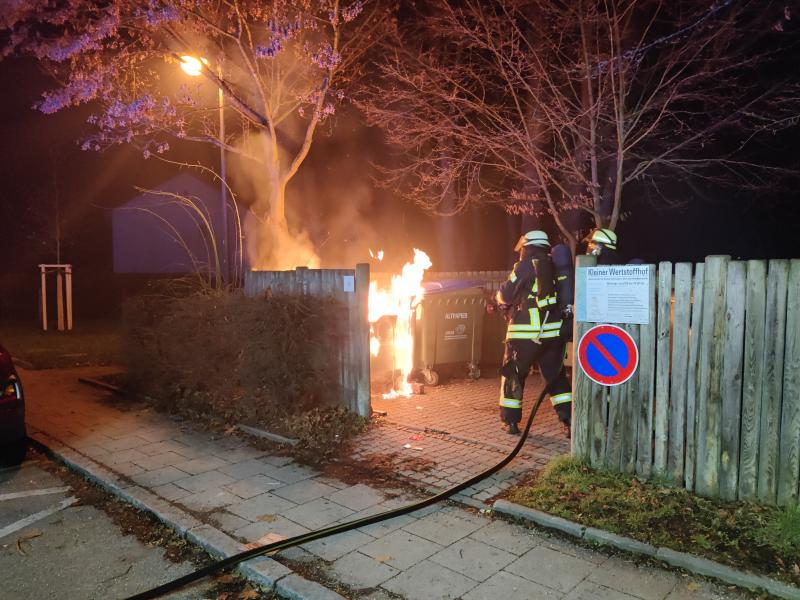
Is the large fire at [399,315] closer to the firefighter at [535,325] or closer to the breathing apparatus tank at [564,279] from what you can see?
the firefighter at [535,325]

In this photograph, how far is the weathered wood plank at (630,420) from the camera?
4516 millimetres

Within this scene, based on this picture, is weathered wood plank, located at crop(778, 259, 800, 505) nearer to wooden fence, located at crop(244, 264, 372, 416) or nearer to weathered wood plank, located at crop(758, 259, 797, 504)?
weathered wood plank, located at crop(758, 259, 797, 504)

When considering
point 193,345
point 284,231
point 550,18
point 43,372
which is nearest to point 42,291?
point 43,372

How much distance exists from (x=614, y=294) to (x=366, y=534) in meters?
2.62

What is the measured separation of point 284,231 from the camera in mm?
12242

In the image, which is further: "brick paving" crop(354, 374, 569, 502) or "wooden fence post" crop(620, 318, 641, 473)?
"brick paving" crop(354, 374, 569, 502)

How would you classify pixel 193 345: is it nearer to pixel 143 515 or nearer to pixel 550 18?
pixel 143 515

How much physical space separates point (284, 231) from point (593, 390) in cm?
877

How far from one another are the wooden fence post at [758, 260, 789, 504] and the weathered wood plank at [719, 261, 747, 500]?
147mm

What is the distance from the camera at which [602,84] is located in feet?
29.6

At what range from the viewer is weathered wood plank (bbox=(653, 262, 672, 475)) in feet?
14.3

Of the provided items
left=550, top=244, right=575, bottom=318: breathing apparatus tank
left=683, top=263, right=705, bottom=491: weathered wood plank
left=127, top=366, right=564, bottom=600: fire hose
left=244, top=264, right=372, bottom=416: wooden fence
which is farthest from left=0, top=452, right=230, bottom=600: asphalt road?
left=550, top=244, right=575, bottom=318: breathing apparatus tank

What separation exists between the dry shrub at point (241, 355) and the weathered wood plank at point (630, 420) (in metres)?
3.30

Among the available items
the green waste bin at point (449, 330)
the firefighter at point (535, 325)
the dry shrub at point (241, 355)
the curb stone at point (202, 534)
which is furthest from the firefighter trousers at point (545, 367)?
the curb stone at point (202, 534)
